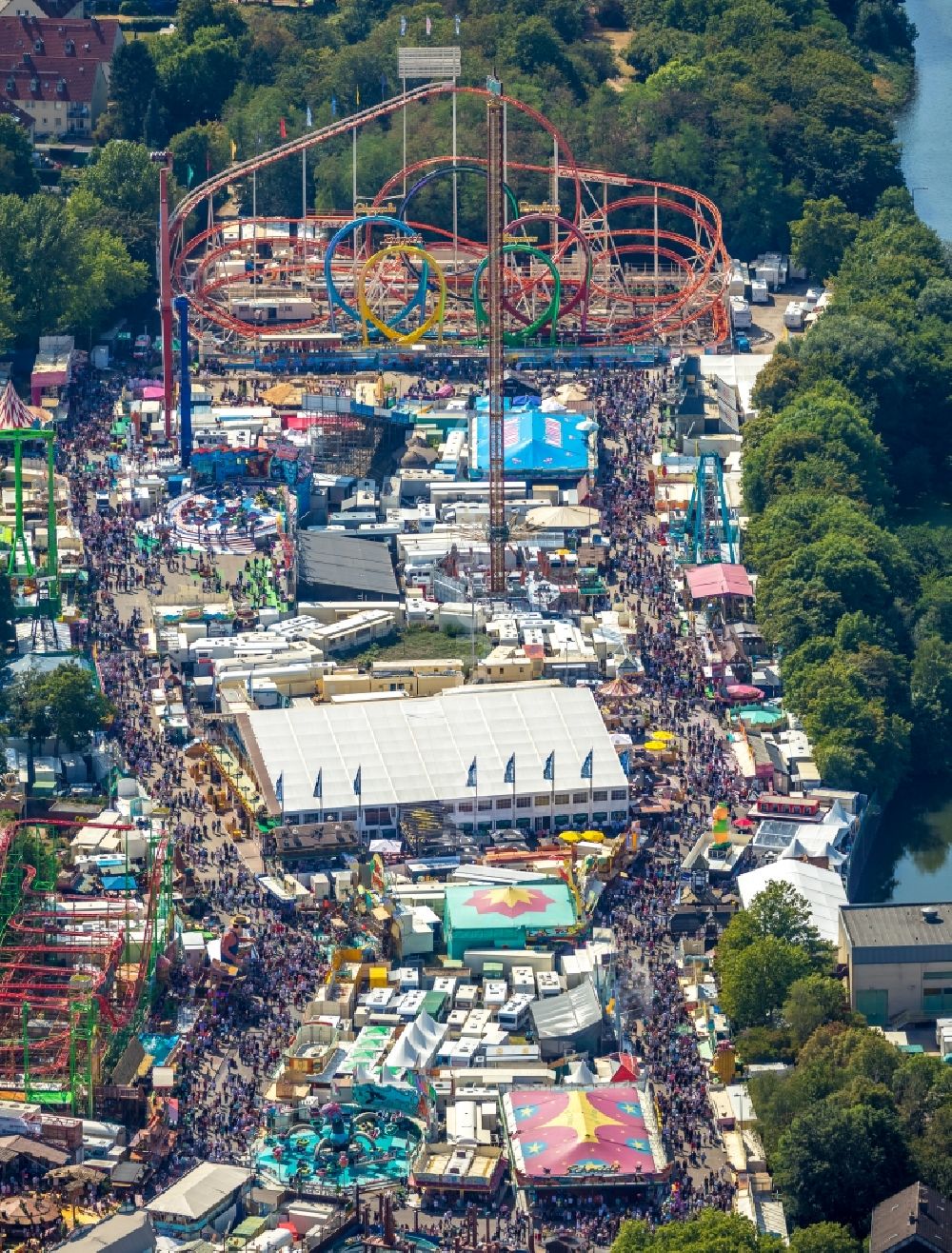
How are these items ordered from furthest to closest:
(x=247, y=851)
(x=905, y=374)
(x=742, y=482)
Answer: (x=905, y=374), (x=742, y=482), (x=247, y=851)

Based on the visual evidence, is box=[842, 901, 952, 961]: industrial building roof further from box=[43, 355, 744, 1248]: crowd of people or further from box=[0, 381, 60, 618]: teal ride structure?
box=[0, 381, 60, 618]: teal ride structure

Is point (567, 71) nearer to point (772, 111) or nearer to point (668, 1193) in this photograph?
point (772, 111)

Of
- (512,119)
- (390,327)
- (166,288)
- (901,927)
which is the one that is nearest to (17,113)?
(512,119)

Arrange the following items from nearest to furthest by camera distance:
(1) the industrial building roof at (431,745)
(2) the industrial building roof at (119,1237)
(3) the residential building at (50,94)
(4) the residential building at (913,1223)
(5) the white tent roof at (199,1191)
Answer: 1. (4) the residential building at (913,1223)
2. (2) the industrial building roof at (119,1237)
3. (5) the white tent roof at (199,1191)
4. (1) the industrial building roof at (431,745)
5. (3) the residential building at (50,94)

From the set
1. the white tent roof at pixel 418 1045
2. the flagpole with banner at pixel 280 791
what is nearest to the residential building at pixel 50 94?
the flagpole with banner at pixel 280 791

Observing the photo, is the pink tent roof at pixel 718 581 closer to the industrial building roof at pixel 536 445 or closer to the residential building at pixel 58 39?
the industrial building roof at pixel 536 445

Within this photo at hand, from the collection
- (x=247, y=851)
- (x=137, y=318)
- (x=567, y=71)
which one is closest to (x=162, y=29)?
(x=567, y=71)
